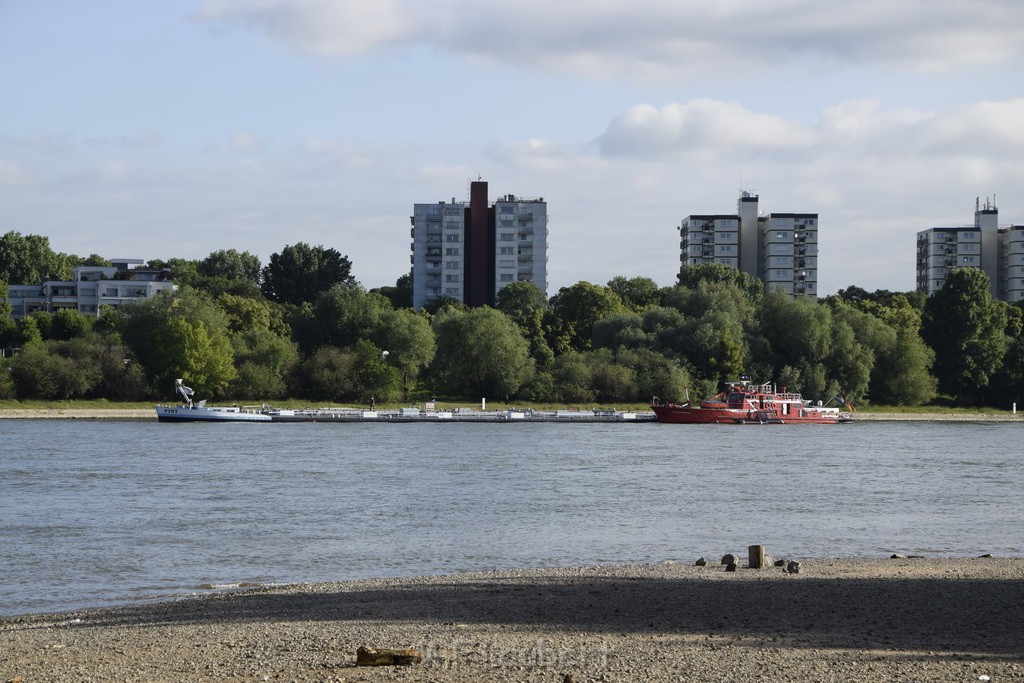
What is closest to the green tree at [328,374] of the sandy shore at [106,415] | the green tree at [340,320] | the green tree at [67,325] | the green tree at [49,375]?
the green tree at [340,320]

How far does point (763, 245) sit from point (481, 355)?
84.5 metres

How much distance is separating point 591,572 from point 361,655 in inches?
381

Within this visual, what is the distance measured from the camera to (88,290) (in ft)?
506

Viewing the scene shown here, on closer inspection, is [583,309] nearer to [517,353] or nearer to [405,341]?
[517,353]

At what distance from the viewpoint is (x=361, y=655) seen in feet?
46.9

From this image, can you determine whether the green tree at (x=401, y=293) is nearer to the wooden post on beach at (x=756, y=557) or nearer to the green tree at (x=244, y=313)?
the green tree at (x=244, y=313)

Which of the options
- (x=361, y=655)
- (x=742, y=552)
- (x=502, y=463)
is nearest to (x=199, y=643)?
(x=361, y=655)

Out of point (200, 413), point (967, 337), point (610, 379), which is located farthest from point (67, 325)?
point (967, 337)

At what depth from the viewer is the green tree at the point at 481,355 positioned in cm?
10688

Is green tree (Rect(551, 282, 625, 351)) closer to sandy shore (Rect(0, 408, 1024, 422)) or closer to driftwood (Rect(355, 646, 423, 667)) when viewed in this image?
sandy shore (Rect(0, 408, 1024, 422))

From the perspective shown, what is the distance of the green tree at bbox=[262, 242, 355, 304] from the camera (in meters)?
162

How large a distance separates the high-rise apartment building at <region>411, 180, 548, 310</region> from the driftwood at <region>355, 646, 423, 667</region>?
149459mm

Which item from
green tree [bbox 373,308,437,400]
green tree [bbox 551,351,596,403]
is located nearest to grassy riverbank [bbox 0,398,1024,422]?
green tree [bbox 551,351,596,403]

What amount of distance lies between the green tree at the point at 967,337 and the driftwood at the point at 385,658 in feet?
362
